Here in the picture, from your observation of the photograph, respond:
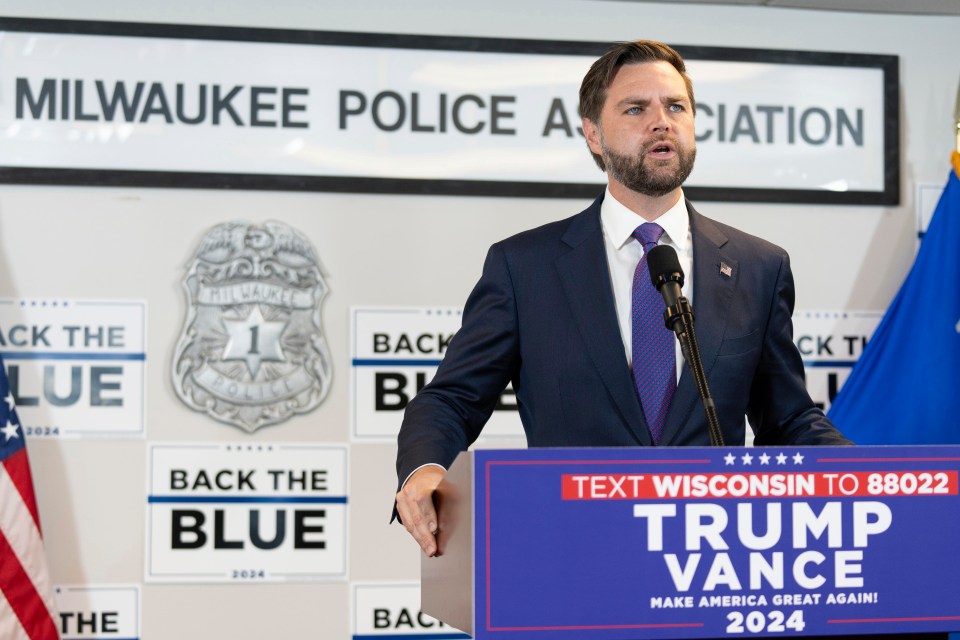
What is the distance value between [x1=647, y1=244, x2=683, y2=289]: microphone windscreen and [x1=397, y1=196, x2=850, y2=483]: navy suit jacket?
7.7 inches

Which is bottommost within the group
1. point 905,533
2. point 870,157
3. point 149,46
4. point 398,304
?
point 905,533

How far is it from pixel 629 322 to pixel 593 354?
0.26 ft

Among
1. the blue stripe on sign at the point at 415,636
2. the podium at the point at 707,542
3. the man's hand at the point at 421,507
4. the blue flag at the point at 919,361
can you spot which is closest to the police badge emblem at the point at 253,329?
the blue stripe on sign at the point at 415,636

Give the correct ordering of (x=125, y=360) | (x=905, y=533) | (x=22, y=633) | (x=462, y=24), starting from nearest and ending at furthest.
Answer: (x=905, y=533) → (x=22, y=633) → (x=125, y=360) → (x=462, y=24)

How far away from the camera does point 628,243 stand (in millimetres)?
1649

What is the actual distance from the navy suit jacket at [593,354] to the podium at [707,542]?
0.41m

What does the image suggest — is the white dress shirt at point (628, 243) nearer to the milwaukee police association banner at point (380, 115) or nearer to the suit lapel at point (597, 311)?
the suit lapel at point (597, 311)

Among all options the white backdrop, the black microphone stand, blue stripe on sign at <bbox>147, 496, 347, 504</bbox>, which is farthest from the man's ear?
blue stripe on sign at <bbox>147, 496, 347, 504</bbox>

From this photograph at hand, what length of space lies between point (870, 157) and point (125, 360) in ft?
7.36

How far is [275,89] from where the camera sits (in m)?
3.18

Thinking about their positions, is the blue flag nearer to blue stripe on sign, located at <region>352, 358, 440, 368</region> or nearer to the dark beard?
blue stripe on sign, located at <region>352, 358, 440, 368</region>

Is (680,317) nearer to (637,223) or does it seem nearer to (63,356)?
(637,223)

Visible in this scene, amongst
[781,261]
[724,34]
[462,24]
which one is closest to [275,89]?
[462,24]

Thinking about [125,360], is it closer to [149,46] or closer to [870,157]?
[149,46]
